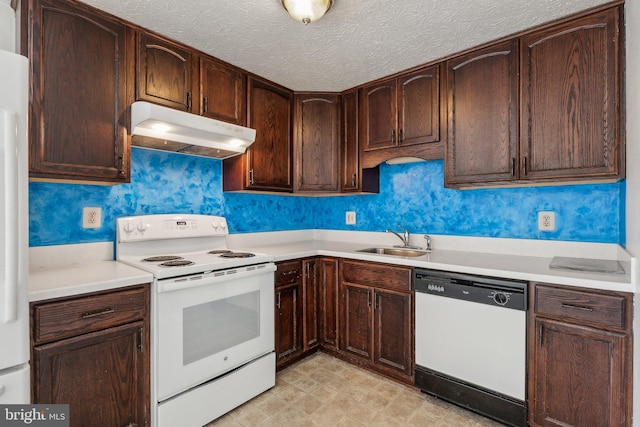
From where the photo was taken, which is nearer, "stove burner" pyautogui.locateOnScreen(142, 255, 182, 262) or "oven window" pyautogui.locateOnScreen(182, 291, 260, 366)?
"oven window" pyautogui.locateOnScreen(182, 291, 260, 366)

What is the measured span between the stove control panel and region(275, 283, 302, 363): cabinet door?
0.69 meters

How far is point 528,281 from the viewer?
1670mm

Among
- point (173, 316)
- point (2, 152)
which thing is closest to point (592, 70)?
point (173, 316)

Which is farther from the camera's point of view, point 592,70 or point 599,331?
point 592,70

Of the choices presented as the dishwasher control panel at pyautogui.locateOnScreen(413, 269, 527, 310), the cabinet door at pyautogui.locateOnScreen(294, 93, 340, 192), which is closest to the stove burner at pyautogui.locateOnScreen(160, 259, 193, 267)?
the cabinet door at pyautogui.locateOnScreen(294, 93, 340, 192)

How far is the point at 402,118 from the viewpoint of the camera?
250 centimetres

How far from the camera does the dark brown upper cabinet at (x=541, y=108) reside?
170cm

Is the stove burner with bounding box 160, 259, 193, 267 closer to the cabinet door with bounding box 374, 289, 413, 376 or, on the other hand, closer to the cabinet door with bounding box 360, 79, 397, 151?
the cabinet door with bounding box 374, 289, 413, 376

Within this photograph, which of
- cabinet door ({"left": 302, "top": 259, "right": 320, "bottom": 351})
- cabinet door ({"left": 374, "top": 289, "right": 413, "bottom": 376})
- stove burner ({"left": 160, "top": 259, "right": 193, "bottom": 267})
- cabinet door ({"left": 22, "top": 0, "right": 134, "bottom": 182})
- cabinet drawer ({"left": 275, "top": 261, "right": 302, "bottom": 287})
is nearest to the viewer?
cabinet door ({"left": 22, "top": 0, "right": 134, "bottom": 182})

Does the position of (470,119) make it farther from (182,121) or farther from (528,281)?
(182,121)

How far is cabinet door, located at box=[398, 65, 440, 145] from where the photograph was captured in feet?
7.61

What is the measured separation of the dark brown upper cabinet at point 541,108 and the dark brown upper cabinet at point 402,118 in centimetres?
13

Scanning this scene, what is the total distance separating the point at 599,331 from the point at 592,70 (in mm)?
1353

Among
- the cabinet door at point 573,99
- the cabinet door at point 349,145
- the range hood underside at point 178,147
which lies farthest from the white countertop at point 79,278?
the cabinet door at point 573,99
